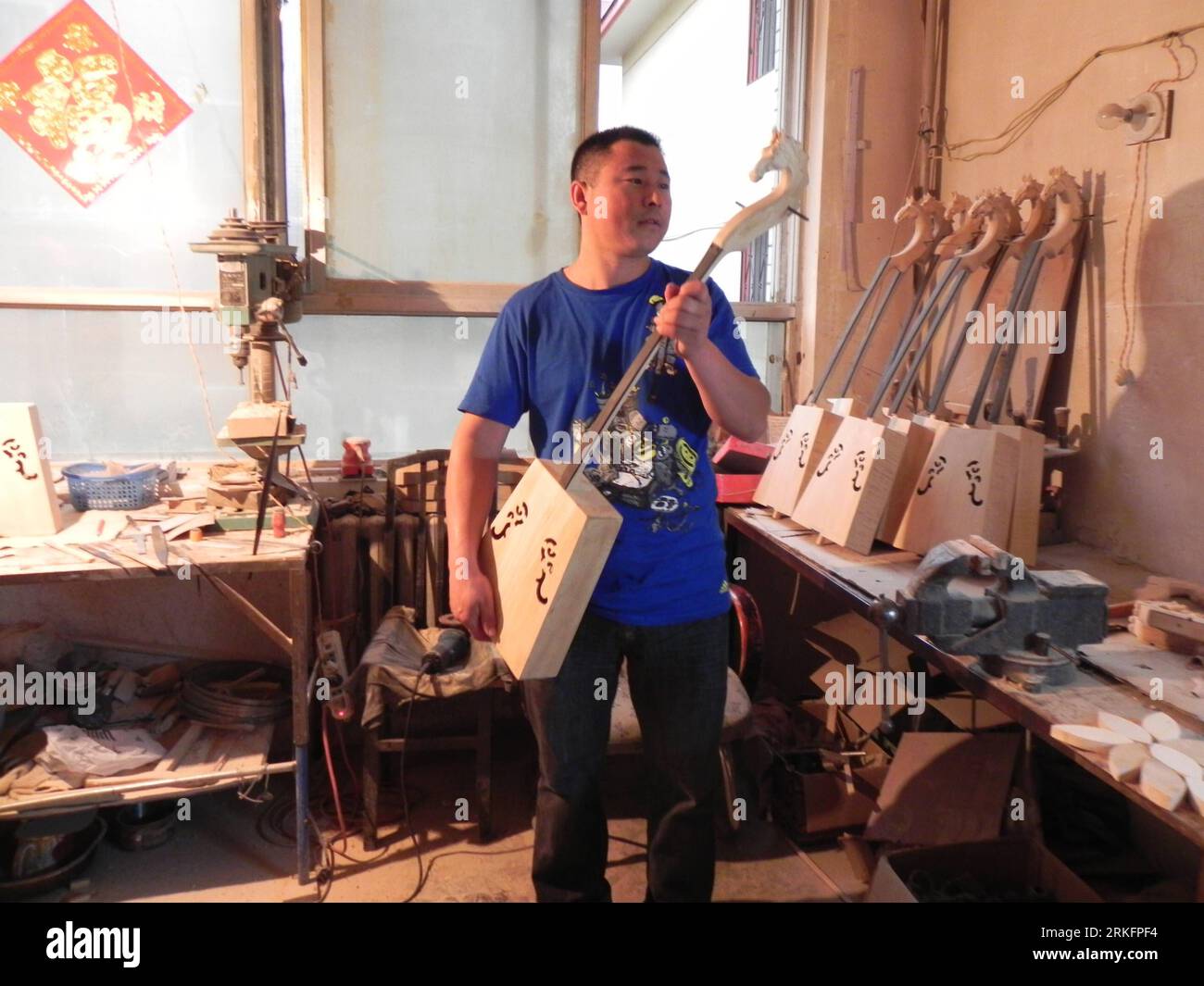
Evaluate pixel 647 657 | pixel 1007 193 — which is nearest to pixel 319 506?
pixel 647 657

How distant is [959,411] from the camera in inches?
109

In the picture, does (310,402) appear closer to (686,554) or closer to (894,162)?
(686,554)

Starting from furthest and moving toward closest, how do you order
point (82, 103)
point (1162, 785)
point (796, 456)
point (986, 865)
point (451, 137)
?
point (451, 137) → point (82, 103) → point (796, 456) → point (986, 865) → point (1162, 785)

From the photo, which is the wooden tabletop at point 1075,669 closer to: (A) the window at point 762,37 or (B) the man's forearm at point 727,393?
(B) the man's forearm at point 727,393

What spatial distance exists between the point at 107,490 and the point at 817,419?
192 cm

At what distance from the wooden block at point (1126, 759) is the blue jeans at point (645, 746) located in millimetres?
591

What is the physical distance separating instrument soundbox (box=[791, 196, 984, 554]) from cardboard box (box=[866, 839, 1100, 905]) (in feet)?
2.28

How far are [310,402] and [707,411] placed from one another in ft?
6.19

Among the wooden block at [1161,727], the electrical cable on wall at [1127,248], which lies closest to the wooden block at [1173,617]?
the wooden block at [1161,727]

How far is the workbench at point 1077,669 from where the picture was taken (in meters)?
1.41

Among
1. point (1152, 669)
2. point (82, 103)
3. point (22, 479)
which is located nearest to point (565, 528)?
point (1152, 669)

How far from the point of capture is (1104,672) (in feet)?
5.33

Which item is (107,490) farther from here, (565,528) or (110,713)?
(565,528)

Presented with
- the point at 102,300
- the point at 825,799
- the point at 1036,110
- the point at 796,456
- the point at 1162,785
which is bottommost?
the point at 825,799
